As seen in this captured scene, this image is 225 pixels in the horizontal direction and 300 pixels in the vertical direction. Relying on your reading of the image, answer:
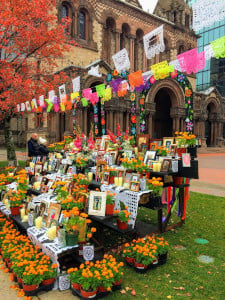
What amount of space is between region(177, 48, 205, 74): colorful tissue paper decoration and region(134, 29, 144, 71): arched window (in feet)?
72.3

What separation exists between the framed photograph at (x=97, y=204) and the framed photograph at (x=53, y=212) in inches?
22.6

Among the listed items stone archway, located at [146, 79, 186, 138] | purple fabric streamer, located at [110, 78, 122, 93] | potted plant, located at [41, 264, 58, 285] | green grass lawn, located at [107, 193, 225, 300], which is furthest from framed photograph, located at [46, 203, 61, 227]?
stone archway, located at [146, 79, 186, 138]

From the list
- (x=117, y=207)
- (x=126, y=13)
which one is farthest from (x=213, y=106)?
(x=117, y=207)

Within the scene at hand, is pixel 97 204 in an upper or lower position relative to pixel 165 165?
lower

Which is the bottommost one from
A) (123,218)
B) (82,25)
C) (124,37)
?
(123,218)

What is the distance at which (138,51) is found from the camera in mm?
26859

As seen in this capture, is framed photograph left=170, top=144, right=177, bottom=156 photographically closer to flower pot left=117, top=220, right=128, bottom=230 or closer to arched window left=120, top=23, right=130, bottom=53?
flower pot left=117, top=220, right=128, bottom=230

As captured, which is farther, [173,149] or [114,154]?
[114,154]

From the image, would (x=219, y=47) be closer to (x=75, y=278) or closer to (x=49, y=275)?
(x=75, y=278)

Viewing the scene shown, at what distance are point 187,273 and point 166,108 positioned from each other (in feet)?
97.6

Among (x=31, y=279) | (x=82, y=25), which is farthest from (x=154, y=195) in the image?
(x=82, y=25)

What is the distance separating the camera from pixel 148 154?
221 inches

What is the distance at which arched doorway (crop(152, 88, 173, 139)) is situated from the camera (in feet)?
101

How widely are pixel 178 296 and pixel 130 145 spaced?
384cm
